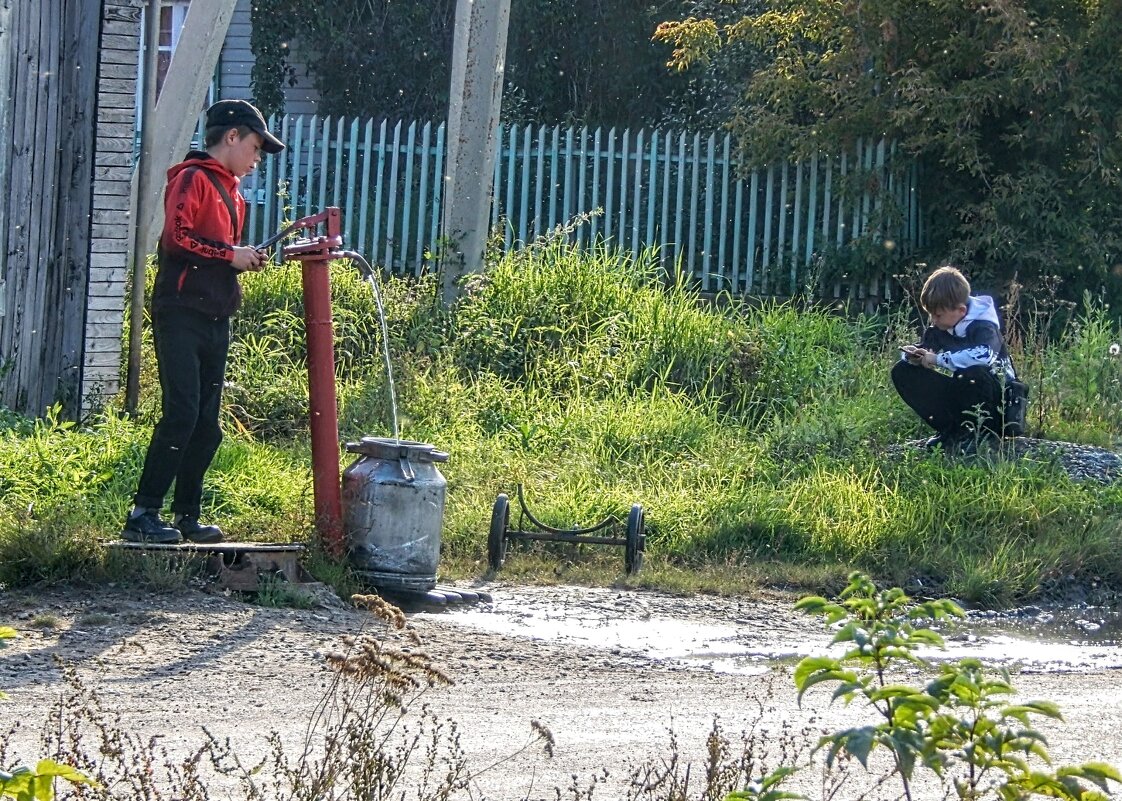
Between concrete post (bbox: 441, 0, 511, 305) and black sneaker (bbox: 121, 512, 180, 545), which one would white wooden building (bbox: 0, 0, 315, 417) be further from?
concrete post (bbox: 441, 0, 511, 305)

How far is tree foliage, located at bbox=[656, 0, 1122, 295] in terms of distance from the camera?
14.0m

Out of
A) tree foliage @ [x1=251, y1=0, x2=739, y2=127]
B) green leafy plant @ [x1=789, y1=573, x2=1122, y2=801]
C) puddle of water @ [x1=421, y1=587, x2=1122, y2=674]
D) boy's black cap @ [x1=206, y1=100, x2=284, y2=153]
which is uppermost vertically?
tree foliage @ [x1=251, y1=0, x2=739, y2=127]

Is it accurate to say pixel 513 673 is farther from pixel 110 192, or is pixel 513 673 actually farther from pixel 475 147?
pixel 475 147

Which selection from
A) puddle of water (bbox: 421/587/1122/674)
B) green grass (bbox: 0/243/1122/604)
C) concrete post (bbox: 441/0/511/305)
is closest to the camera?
puddle of water (bbox: 421/587/1122/674)

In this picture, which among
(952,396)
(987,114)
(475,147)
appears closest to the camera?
(952,396)

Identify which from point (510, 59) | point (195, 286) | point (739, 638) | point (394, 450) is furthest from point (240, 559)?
point (510, 59)

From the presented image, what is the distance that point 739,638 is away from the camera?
6516 millimetres

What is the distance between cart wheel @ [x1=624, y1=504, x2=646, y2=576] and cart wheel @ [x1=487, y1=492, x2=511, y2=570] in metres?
0.56

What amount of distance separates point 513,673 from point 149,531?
175 centimetres

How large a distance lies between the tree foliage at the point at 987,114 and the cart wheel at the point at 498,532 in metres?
7.92

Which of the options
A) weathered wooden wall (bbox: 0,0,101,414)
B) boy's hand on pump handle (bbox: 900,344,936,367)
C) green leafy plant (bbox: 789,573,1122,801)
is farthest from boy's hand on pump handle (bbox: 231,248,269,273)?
green leafy plant (bbox: 789,573,1122,801)

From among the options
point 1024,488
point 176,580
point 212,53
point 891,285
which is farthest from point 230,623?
point 891,285

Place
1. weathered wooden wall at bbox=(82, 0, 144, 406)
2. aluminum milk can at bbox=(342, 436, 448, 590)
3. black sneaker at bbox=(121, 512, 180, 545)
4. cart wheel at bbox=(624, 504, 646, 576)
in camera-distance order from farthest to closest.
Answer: weathered wooden wall at bbox=(82, 0, 144, 406), cart wheel at bbox=(624, 504, 646, 576), aluminum milk can at bbox=(342, 436, 448, 590), black sneaker at bbox=(121, 512, 180, 545)

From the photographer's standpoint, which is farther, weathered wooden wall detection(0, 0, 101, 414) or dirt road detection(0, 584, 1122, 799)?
weathered wooden wall detection(0, 0, 101, 414)
